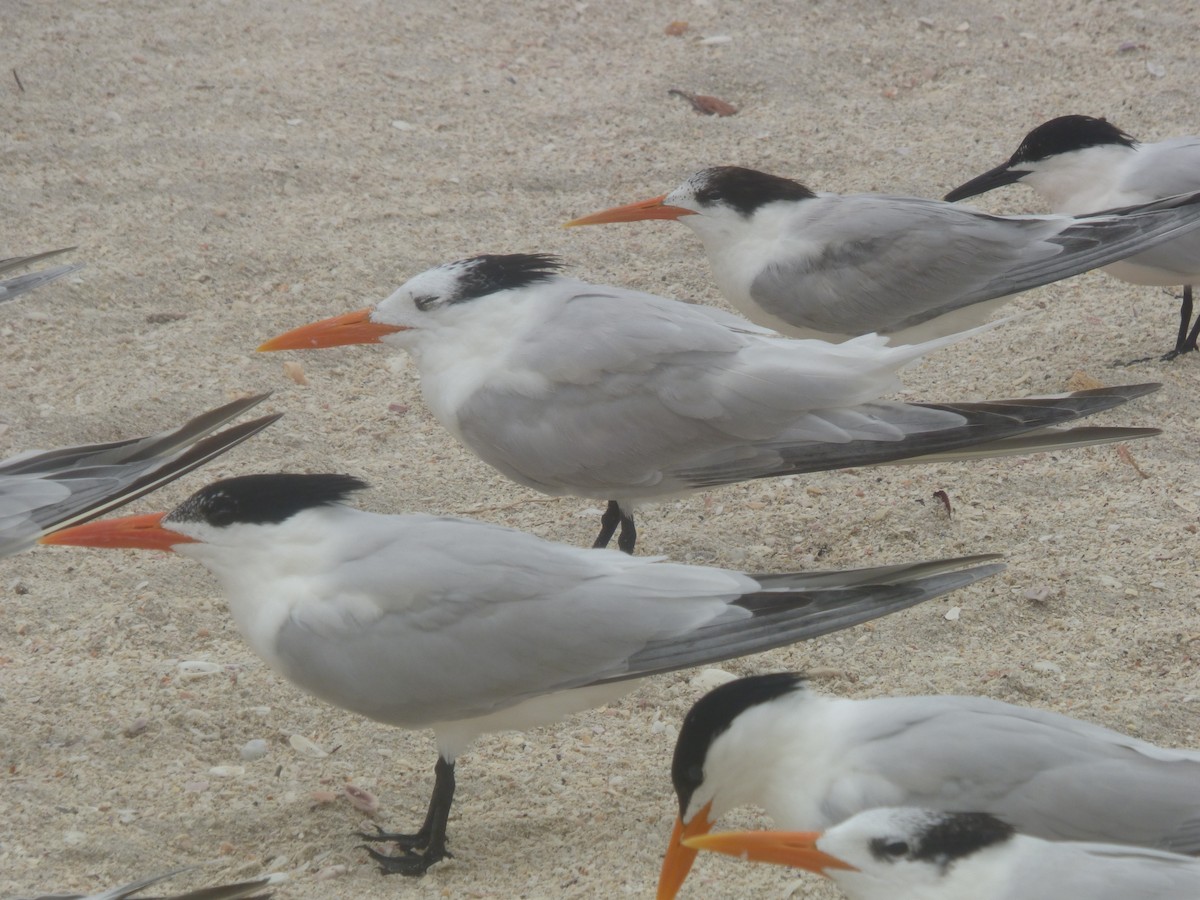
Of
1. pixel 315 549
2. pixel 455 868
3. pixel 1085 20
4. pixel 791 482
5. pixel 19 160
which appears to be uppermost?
pixel 1085 20

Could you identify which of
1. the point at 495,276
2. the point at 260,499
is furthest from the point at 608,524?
the point at 260,499

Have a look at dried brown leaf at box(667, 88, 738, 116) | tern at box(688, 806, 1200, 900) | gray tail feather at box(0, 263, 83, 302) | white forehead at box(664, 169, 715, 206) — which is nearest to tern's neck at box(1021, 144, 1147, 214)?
white forehead at box(664, 169, 715, 206)

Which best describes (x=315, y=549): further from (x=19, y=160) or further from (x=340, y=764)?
(x=19, y=160)

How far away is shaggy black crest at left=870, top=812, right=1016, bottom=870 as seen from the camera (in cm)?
205

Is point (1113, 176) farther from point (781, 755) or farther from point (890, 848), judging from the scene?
point (890, 848)

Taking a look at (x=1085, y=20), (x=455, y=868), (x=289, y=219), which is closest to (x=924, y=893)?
(x=455, y=868)

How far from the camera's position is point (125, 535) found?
280 centimetres

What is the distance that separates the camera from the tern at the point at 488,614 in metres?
2.59

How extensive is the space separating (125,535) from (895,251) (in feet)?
7.25

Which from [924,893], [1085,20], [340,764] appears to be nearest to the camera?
[924,893]

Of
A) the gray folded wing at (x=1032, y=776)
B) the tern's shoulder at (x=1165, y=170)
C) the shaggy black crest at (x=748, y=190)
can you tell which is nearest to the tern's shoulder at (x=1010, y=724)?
the gray folded wing at (x=1032, y=776)

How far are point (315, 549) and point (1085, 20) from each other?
4.98 metres

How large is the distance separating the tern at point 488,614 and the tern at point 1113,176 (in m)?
2.05

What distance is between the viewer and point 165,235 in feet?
16.2
